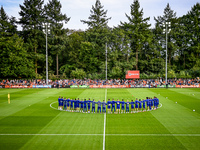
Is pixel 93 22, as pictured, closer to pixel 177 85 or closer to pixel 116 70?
pixel 116 70

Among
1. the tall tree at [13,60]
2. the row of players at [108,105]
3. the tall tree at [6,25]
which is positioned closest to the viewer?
the row of players at [108,105]

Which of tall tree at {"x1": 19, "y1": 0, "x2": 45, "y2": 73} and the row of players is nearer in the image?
the row of players

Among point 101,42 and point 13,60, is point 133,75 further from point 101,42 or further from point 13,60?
point 13,60

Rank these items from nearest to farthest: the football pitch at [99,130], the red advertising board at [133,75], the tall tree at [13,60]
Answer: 1. the football pitch at [99,130]
2. the red advertising board at [133,75]
3. the tall tree at [13,60]

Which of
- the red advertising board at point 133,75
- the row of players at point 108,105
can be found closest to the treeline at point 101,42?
the red advertising board at point 133,75

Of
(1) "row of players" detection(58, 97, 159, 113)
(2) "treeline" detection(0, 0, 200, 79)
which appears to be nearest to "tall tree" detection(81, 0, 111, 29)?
(2) "treeline" detection(0, 0, 200, 79)

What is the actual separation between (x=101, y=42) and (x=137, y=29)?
11198 millimetres

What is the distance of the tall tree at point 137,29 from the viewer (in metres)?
55.0

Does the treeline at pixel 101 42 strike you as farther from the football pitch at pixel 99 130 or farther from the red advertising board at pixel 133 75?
the football pitch at pixel 99 130

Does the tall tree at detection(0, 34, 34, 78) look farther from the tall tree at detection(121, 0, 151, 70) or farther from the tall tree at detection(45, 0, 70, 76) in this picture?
the tall tree at detection(121, 0, 151, 70)

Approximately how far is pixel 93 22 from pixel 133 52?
15.7 metres

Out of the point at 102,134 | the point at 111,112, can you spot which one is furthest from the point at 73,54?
the point at 102,134

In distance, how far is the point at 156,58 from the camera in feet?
186

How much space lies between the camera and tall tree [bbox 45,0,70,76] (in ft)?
181
